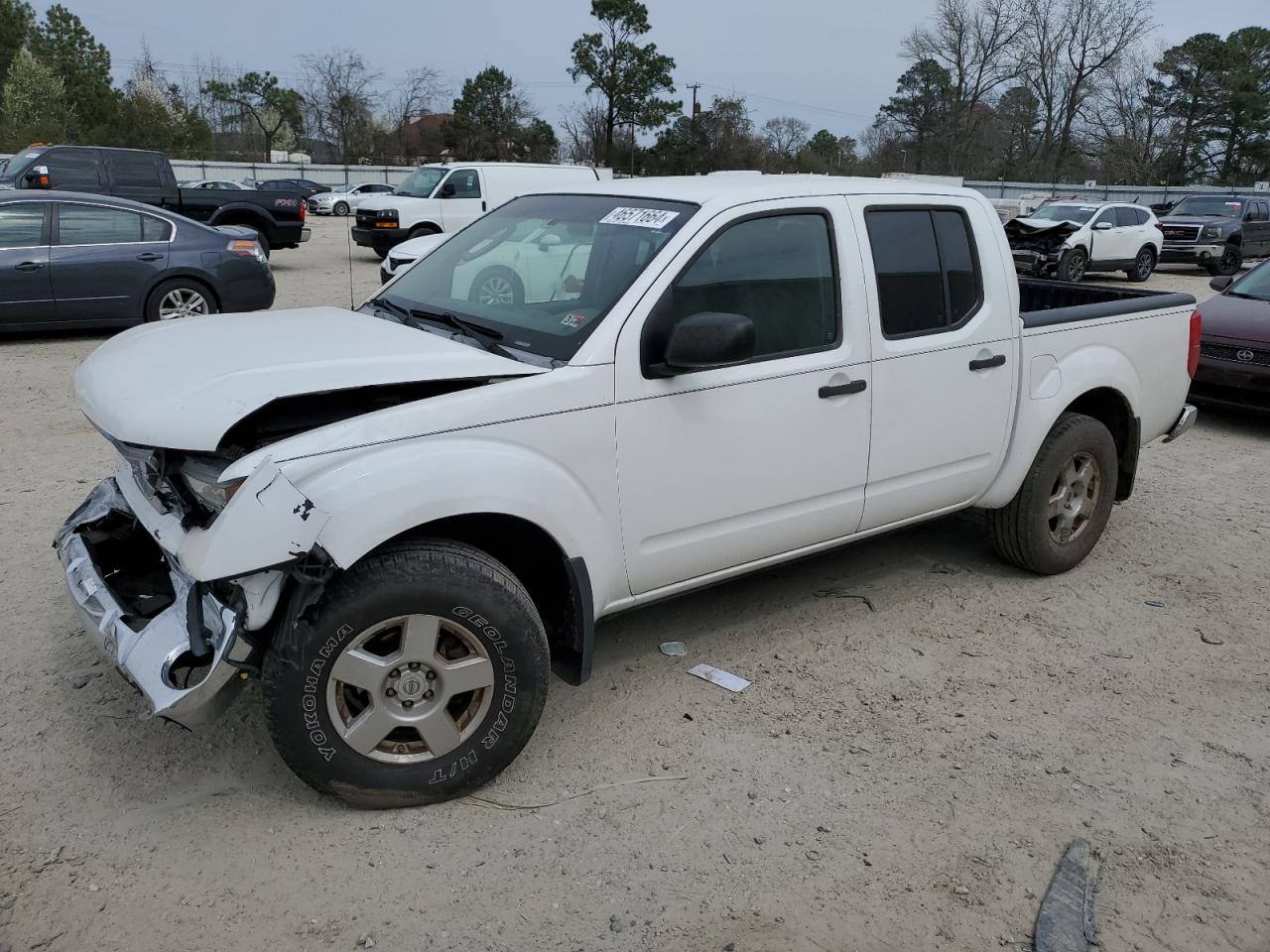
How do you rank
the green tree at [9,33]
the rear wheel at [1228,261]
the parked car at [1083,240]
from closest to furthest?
the parked car at [1083,240] < the rear wheel at [1228,261] < the green tree at [9,33]

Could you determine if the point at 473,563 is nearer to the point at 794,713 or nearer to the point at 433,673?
the point at 433,673

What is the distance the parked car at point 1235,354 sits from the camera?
805cm

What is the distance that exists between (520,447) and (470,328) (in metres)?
0.73

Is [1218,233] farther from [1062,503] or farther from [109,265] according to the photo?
[109,265]

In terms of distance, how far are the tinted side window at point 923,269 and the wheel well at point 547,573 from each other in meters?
1.64

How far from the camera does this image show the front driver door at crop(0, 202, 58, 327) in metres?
9.93

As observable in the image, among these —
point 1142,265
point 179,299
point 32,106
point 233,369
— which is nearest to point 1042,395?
point 233,369

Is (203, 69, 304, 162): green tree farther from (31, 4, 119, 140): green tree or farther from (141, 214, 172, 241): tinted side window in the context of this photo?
(141, 214, 172, 241): tinted side window

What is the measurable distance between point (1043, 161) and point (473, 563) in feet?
226

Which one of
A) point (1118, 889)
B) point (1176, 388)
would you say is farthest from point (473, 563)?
point (1176, 388)

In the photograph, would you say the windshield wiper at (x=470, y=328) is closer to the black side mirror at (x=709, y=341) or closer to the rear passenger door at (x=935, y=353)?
the black side mirror at (x=709, y=341)

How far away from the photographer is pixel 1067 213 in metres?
19.8

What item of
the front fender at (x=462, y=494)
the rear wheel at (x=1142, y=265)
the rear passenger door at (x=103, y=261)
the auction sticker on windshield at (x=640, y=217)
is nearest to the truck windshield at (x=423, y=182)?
the rear passenger door at (x=103, y=261)

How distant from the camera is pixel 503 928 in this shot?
2.65m
